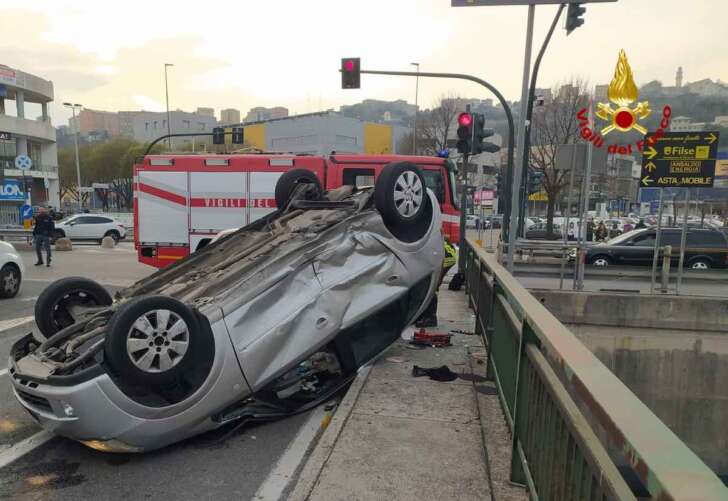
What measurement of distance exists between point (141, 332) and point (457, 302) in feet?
22.4

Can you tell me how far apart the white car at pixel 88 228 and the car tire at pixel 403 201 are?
22.8 metres

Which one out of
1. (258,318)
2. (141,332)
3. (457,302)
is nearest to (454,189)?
(457,302)

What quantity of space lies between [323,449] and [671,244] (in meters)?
16.1

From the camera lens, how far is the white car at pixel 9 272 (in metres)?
9.45

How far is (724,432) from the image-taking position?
33.6 ft

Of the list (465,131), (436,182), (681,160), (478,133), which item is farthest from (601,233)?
(436,182)

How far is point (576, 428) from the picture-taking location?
181 centimetres

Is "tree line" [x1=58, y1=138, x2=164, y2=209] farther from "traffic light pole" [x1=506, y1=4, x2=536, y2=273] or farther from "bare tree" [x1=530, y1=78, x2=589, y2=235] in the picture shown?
"traffic light pole" [x1=506, y1=4, x2=536, y2=273]

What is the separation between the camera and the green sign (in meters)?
11.2

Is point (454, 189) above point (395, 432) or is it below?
above

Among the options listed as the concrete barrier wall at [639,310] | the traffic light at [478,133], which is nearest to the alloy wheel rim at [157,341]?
the concrete barrier wall at [639,310]

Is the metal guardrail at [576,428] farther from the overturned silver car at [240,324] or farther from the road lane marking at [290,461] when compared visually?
the road lane marking at [290,461]

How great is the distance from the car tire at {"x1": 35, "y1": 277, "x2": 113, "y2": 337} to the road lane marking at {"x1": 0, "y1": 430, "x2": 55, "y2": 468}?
81 centimetres

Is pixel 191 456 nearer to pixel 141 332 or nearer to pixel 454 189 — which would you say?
pixel 141 332
